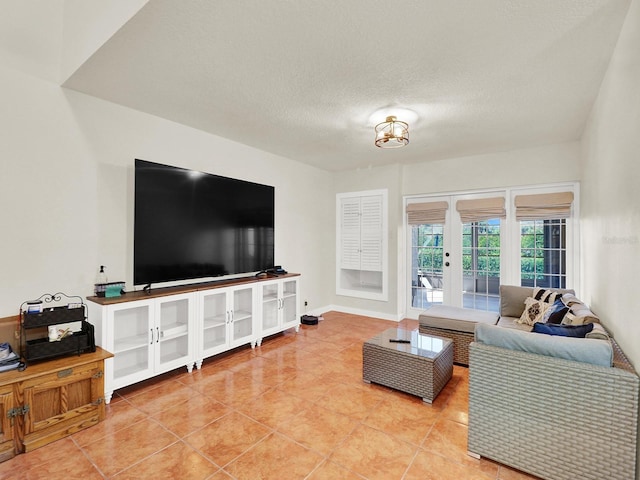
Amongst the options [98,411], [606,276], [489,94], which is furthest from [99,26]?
[606,276]

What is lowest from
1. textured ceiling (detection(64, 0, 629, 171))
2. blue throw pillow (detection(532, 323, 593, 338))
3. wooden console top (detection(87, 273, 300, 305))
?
blue throw pillow (detection(532, 323, 593, 338))

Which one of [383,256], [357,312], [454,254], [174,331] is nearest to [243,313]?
[174,331]

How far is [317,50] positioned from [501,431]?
264cm

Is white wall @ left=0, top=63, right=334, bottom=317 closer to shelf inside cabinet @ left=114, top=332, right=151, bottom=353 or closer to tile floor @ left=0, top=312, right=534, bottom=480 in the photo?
shelf inside cabinet @ left=114, top=332, right=151, bottom=353

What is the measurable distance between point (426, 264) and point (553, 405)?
11.9 feet

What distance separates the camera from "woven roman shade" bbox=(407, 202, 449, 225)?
5000 mm

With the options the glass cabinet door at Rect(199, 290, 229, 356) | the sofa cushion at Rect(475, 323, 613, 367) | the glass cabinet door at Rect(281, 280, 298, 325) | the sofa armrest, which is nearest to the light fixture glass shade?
the sofa cushion at Rect(475, 323, 613, 367)

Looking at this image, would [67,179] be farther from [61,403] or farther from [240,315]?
[240,315]

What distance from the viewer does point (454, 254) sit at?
4926 mm

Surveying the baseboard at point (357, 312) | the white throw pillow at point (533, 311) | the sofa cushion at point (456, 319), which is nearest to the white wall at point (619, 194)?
the white throw pillow at point (533, 311)

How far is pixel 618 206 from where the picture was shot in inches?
81.0

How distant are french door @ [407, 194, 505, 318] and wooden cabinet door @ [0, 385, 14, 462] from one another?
191 inches

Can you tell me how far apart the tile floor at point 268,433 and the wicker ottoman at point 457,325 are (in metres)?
0.21

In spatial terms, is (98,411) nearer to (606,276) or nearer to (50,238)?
(50,238)
